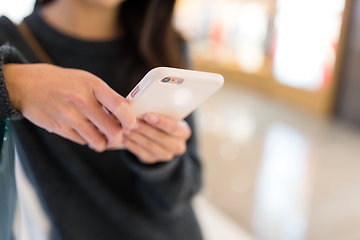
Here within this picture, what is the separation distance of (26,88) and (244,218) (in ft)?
4.03

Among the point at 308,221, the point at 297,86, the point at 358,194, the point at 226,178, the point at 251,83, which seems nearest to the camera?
the point at 308,221

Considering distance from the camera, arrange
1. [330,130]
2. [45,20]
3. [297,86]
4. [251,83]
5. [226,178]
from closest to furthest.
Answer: [45,20]
[226,178]
[330,130]
[297,86]
[251,83]

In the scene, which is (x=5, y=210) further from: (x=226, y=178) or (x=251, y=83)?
(x=251, y=83)

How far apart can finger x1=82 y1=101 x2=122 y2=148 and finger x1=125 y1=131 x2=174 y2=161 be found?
61 mm

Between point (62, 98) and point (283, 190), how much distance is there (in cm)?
143

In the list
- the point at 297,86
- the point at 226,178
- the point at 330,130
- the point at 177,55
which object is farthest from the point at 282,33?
the point at 177,55

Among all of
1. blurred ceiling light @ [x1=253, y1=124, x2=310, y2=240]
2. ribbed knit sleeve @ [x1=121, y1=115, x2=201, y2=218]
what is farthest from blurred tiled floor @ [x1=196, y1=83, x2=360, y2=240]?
ribbed knit sleeve @ [x1=121, y1=115, x2=201, y2=218]

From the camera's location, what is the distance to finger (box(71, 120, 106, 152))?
0.30m

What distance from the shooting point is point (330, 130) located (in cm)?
234

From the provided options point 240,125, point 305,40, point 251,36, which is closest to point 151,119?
A: point 240,125

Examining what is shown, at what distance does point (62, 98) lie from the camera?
11.0 inches

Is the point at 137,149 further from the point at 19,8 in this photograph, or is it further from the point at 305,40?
the point at 305,40

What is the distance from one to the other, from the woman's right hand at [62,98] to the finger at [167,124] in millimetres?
66

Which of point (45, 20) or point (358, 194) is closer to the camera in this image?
point (45, 20)
